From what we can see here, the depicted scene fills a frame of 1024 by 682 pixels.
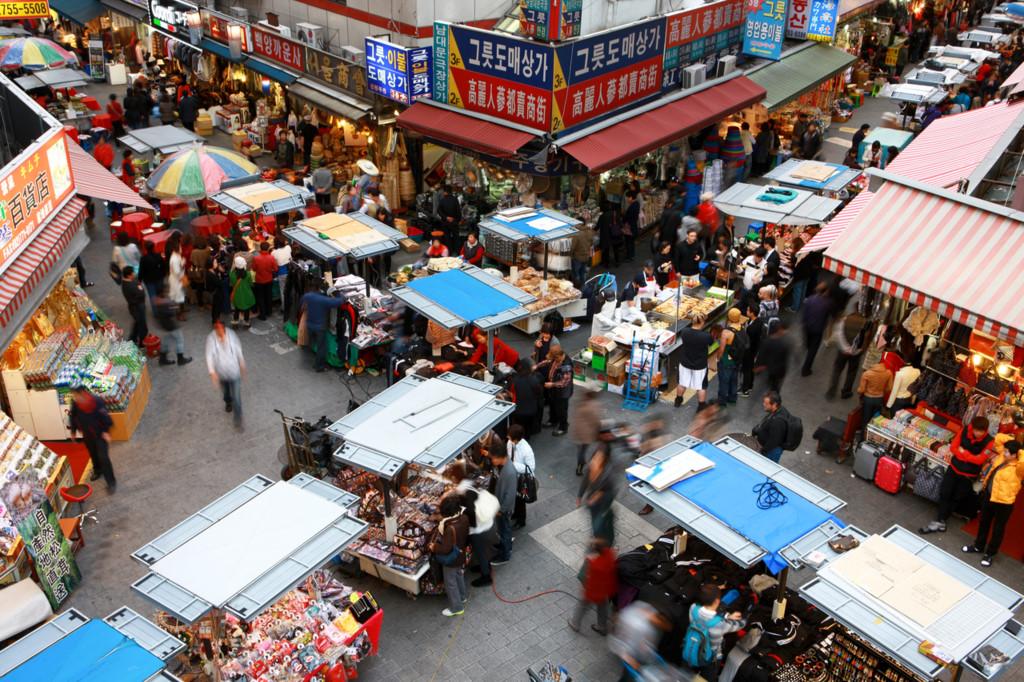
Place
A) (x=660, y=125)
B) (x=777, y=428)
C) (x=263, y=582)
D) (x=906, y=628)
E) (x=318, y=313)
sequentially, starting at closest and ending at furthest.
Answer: (x=906, y=628), (x=263, y=582), (x=777, y=428), (x=318, y=313), (x=660, y=125)

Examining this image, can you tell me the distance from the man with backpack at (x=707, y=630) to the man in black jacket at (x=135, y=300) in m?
11.1

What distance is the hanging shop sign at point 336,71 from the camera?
2136cm

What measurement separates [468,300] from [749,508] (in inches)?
223

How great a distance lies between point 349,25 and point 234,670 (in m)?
18.1

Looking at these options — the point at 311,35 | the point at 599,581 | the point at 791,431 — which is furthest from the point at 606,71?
the point at 599,581

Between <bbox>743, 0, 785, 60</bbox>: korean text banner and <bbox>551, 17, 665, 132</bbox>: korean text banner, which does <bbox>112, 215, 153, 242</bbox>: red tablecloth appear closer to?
<bbox>551, 17, 665, 132</bbox>: korean text banner

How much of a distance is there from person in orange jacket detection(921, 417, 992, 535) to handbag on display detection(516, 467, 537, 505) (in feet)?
17.5

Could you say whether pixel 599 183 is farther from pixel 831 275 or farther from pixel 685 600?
pixel 685 600

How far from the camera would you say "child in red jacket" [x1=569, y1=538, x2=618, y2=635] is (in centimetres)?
970

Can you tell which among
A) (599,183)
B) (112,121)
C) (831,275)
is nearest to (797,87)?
(599,183)

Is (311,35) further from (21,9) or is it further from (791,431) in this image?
(791,431)

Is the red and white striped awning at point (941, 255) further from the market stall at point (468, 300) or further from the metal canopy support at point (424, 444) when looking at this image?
the metal canopy support at point (424, 444)

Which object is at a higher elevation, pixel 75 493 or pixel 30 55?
pixel 30 55

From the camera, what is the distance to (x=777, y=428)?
466 inches
